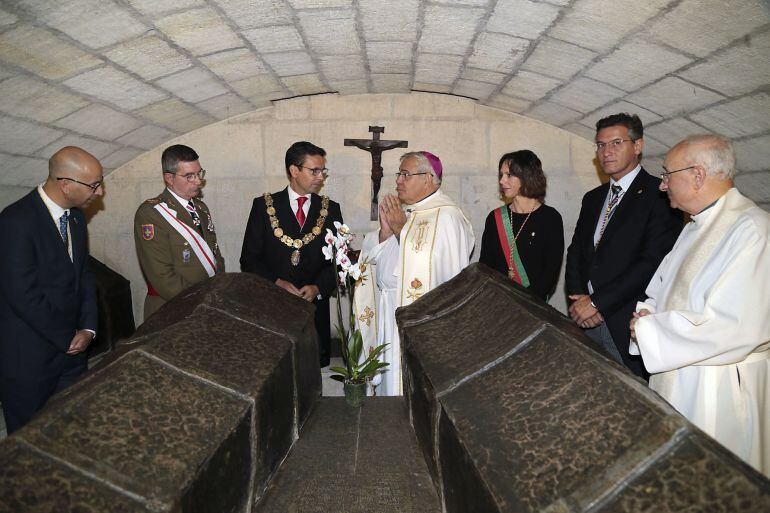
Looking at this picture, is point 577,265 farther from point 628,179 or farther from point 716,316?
point 716,316

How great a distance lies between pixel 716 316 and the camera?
5.54ft

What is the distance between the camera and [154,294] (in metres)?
3.46

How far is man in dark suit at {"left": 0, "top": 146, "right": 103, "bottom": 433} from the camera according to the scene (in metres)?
2.40

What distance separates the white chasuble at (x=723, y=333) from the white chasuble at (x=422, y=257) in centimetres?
144

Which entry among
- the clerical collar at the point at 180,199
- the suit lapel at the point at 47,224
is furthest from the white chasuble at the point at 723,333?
the clerical collar at the point at 180,199

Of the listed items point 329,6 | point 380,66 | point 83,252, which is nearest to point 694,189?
point 329,6

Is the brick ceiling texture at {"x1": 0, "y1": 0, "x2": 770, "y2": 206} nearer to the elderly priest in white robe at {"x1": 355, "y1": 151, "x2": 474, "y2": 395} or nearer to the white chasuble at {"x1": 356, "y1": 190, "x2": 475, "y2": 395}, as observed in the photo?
the elderly priest in white robe at {"x1": 355, "y1": 151, "x2": 474, "y2": 395}

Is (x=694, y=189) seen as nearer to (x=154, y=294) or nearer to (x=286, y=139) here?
(x=154, y=294)

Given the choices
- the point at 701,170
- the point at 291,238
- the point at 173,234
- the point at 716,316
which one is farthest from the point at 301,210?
the point at 716,316

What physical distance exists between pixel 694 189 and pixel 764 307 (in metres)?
0.51

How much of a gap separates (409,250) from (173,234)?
1582 mm

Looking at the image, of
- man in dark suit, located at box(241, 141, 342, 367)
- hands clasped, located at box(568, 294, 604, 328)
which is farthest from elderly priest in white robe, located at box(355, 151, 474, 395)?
hands clasped, located at box(568, 294, 604, 328)

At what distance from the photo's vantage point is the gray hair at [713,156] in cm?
187

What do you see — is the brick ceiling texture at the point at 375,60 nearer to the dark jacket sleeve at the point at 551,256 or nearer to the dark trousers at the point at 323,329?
the dark jacket sleeve at the point at 551,256
